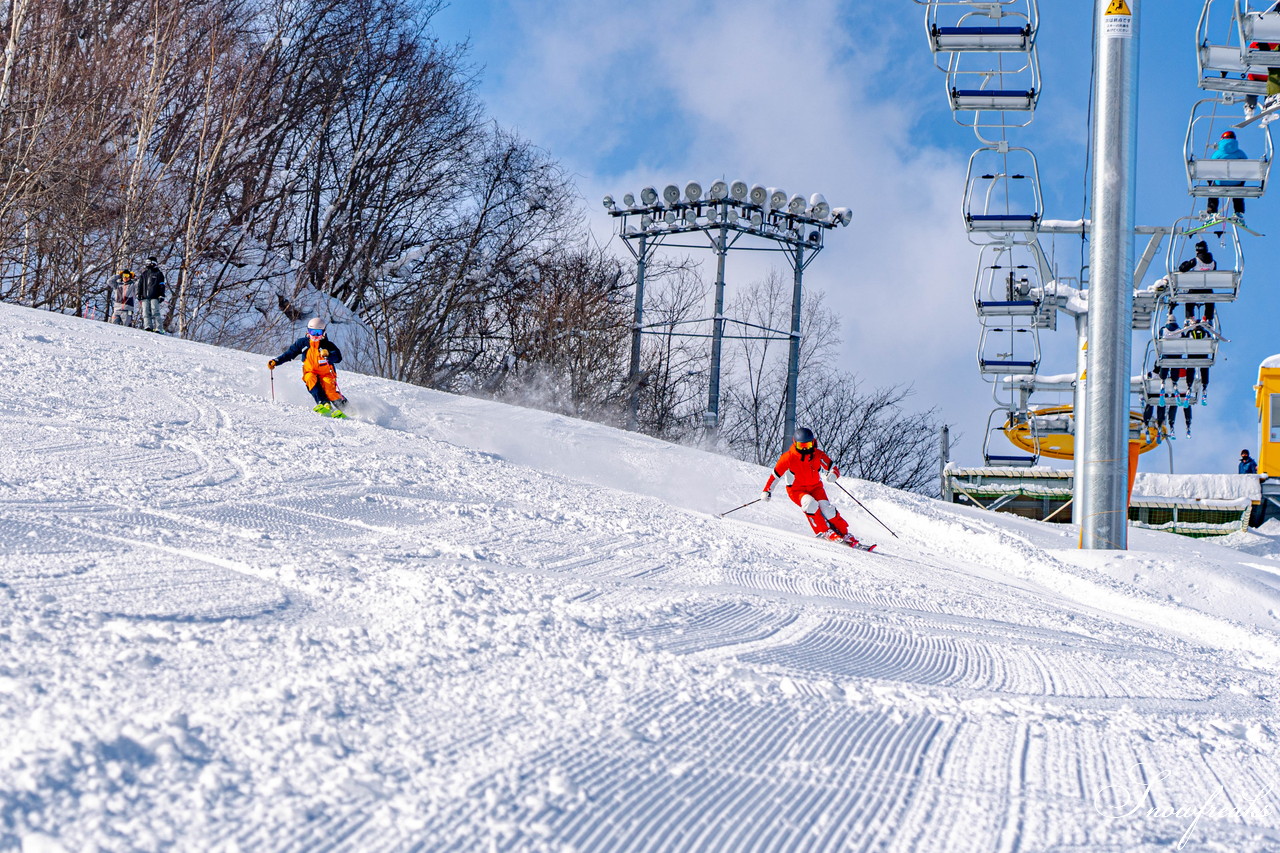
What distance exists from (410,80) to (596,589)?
3217 cm

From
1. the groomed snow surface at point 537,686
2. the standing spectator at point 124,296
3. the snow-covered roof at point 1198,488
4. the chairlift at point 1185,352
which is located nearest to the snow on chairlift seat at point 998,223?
the chairlift at point 1185,352

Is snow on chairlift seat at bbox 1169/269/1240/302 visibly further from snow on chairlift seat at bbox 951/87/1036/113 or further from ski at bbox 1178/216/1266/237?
snow on chairlift seat at bbox 951/87/1036/113

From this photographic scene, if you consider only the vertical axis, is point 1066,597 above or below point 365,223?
below

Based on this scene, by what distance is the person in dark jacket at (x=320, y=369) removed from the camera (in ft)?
43.0

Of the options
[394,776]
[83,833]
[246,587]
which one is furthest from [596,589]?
[83,833]

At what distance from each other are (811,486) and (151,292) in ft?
49.6

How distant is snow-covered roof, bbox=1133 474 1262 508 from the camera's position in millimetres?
23797

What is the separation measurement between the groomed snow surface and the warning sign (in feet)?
21.3

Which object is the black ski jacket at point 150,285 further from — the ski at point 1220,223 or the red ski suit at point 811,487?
the ski at point 1220,223

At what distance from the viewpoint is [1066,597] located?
912cm

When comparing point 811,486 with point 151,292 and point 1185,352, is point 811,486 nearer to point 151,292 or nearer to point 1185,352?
point 1185,352

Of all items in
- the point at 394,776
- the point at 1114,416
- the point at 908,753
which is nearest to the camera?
the point at 394,776

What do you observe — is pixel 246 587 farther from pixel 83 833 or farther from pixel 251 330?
pixel 251 330

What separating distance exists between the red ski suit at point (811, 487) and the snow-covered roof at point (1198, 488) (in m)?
15.7
